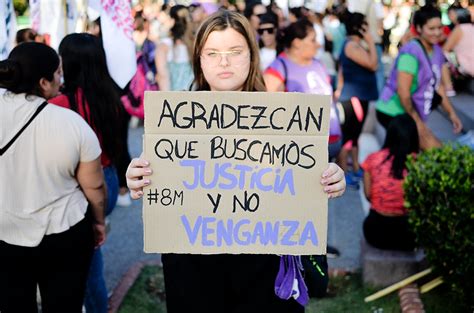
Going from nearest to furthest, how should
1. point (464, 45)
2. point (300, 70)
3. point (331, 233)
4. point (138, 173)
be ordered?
point (138, 173), point (300, 70), point (331, 233), point (464, 45)

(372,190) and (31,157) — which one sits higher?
(31,157)

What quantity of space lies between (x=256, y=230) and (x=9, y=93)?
136 centimetres

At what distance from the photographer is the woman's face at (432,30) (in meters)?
5.30

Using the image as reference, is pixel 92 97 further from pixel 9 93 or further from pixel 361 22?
pixel 361 22

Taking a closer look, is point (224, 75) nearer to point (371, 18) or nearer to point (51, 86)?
point (51, 86)

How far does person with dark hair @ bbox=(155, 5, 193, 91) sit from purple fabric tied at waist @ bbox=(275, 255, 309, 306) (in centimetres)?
438

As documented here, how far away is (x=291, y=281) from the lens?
2312mm

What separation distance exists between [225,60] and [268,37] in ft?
15.2

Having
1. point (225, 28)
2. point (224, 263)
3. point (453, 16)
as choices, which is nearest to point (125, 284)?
point (224, 263)

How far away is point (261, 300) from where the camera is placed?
91.0 inches

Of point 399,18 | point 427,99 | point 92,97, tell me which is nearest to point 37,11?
→ point 92,97

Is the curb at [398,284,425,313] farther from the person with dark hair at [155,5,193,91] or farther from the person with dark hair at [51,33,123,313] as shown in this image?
the person with dark hair at [155,5,193,91]

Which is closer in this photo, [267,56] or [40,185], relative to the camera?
[40,185]

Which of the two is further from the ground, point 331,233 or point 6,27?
point 6,27
